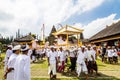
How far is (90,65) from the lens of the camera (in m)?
14.5

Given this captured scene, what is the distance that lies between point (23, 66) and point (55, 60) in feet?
21.2

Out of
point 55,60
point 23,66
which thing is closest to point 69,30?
point 55,60

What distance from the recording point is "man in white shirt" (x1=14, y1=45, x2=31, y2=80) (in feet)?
22.4

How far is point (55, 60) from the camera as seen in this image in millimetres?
13328

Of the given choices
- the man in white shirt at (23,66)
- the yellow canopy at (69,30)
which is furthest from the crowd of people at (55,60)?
the yellow canopy at (69,30)

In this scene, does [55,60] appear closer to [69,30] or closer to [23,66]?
[23,66]

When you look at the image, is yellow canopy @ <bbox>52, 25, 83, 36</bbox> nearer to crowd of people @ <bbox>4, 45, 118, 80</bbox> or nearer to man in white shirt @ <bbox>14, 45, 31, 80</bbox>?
crowd of people @ <bbox>4, 45, 118, 80</bbox>

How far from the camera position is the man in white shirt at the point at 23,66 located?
684cm

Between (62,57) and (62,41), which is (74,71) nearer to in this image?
(62,57)

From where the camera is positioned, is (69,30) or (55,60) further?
(69,30)

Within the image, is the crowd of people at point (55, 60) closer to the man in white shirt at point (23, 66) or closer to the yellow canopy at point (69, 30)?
the man in white shirt at point (23, 66)

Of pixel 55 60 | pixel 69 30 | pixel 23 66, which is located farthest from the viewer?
pixel 69 30

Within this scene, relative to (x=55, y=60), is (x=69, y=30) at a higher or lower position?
higher

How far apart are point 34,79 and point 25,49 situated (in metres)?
6.89
